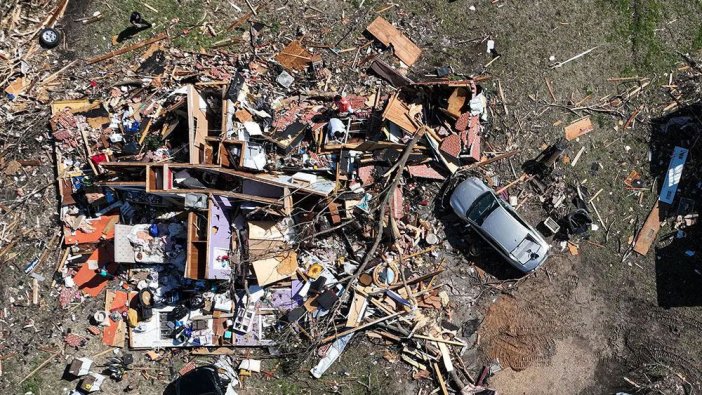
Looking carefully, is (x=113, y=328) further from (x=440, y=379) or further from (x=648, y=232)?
(x=648, y=232)

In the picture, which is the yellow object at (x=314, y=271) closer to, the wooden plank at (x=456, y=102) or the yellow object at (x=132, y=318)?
the yellow object at (x=132, y=318)

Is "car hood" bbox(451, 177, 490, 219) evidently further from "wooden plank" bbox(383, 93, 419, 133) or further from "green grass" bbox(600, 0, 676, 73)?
"green grass" bbox(600, 0, 676, 73)

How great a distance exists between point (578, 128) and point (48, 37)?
40.0ft

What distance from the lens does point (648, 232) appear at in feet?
45.9

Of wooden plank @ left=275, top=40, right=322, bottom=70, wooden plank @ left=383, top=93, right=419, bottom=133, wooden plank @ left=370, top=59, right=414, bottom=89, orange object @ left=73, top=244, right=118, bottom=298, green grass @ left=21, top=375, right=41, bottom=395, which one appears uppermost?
wooden plank @ left=275, top=40, right=322, bottom=70

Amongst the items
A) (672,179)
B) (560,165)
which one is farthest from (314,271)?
(672,179)

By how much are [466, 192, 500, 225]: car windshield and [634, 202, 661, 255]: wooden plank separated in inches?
152

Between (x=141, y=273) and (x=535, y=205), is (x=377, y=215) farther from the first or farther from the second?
(x=141, y=273)

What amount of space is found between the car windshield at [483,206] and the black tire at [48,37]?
9835 millimetres

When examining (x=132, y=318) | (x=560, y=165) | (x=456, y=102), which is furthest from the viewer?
(x=560, y=165)

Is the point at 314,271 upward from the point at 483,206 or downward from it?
downward

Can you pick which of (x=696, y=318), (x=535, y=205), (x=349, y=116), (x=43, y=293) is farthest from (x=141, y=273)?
(x=696, y=318)

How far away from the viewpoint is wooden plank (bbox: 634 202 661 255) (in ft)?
45.6

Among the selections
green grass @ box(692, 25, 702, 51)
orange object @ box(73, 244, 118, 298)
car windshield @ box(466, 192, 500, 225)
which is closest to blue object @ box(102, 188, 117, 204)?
orange object @ box(73, 244, 118, 298)
